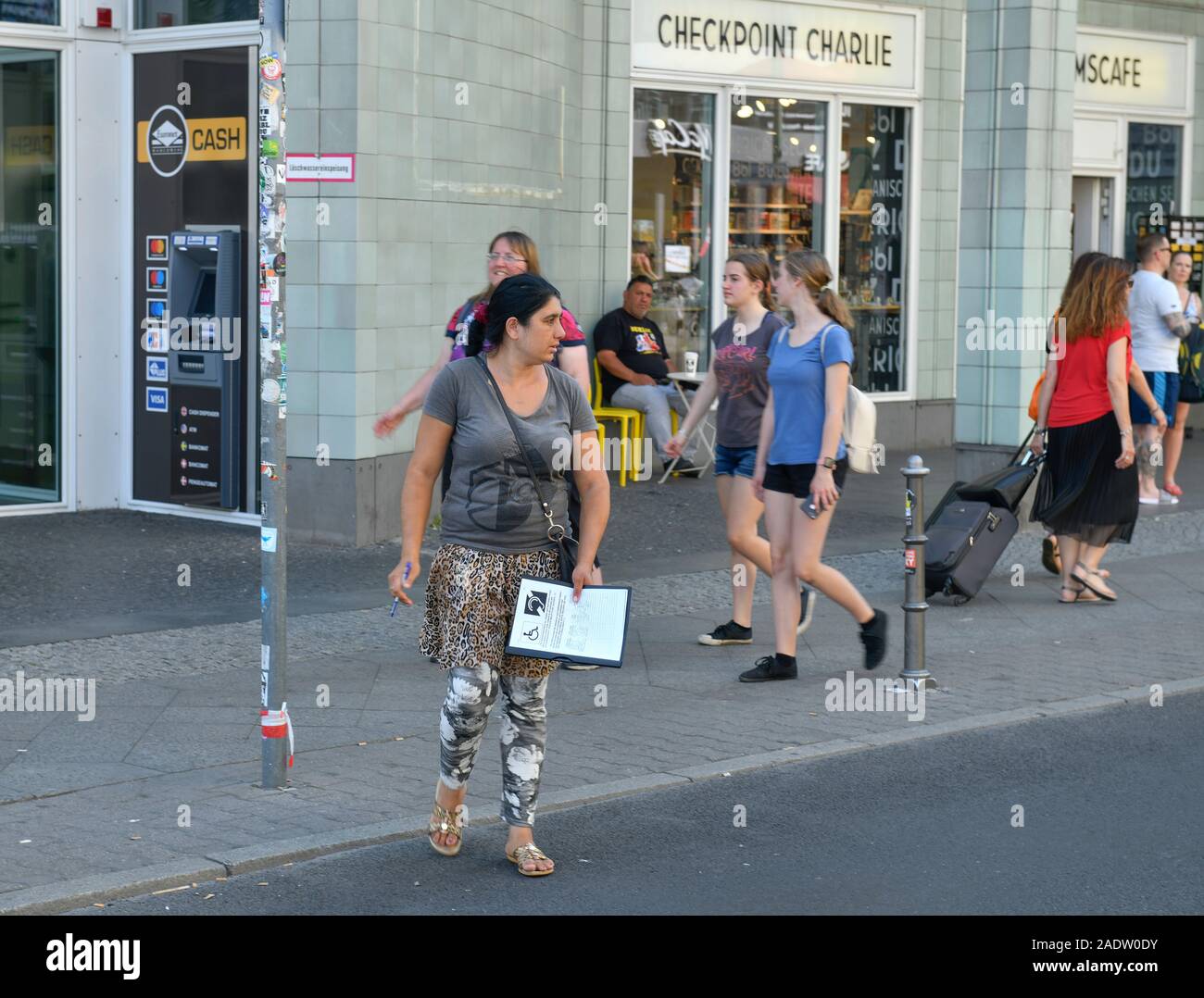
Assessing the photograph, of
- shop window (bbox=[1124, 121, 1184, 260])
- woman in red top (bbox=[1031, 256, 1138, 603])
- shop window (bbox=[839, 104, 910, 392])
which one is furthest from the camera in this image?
shop window (bbox=[1124, 121, 1184, 260])

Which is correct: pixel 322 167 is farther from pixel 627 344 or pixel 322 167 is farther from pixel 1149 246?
pixel 1149 246

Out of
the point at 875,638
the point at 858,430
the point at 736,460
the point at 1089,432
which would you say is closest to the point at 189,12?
the point at 736,460

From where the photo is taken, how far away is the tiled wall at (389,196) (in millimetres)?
11242

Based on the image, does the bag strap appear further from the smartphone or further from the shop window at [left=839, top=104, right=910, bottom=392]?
the shop window at [left=839, top=104, right=910, bottom=392]

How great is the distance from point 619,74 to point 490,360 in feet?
31.8

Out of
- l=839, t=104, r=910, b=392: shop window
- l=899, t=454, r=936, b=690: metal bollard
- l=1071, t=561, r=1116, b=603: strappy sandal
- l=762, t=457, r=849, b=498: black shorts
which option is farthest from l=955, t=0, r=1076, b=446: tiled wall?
l=762, t=457, r=849, b=498: black shorts

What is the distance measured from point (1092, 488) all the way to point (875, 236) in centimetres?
748

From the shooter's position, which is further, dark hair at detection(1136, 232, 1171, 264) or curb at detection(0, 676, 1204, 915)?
dark hair at detection(1136, 232, 1171, 264)

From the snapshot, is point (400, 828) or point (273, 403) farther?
point (273, 403)

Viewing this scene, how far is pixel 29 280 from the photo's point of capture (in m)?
12.4

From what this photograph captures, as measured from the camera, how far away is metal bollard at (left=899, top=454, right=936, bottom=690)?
316 inches

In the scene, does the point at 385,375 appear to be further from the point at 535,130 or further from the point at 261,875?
the point at 261,875

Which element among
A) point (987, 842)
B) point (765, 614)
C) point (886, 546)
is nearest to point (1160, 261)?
point (886, 546)

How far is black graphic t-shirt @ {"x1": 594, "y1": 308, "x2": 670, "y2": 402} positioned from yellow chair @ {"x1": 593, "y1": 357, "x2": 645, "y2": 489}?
0.08 meters
